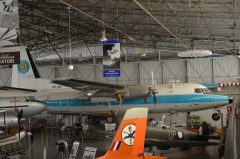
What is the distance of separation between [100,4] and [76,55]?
716 inches

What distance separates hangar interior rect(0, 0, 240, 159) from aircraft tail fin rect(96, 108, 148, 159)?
203 centimetres

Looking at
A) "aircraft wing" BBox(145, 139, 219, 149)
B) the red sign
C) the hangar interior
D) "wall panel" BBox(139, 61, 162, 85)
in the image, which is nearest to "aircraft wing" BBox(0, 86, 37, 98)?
the hangar interior

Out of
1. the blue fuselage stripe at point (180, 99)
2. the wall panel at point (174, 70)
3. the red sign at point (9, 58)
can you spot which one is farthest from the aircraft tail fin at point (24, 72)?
the wall panel at point (174, 70)

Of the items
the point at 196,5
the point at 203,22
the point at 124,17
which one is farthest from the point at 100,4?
the point at 203,22

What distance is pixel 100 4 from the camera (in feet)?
62.3

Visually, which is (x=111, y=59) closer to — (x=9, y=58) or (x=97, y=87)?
(x=97, y=87)

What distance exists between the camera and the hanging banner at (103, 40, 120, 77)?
55.8 ft

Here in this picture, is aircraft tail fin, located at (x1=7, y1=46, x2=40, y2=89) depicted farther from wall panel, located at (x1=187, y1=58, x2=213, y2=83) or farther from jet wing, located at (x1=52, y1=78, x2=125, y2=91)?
wall panel, located at (x1=187, y1=58, x2=213, y2=83)

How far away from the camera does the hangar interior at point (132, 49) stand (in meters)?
14.1

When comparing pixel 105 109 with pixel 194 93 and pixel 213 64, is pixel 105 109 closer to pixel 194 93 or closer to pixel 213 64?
pixel 194 93

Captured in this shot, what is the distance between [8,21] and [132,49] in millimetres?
23474

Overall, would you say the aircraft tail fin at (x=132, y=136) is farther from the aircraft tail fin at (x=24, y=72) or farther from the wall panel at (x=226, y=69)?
the wall panel at (x=226, y=69)

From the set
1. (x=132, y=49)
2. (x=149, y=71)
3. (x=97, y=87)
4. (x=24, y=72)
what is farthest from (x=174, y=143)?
(x=132, y=49)

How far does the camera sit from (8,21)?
40.0 ft
